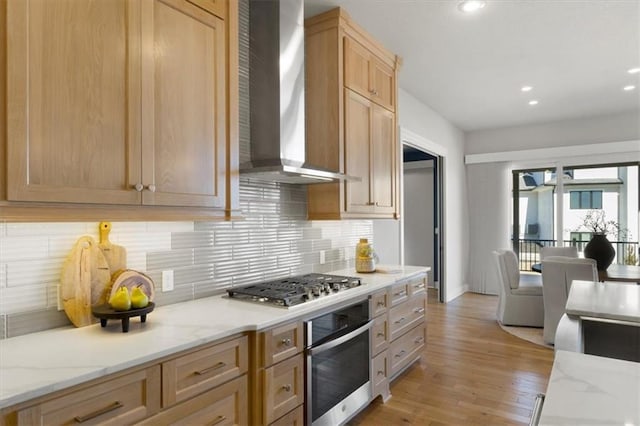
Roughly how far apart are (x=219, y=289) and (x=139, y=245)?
58 centimetres

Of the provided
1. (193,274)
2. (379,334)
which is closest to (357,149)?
(379,334)

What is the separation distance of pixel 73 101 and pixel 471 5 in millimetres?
2590

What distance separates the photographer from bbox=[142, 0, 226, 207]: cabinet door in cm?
155

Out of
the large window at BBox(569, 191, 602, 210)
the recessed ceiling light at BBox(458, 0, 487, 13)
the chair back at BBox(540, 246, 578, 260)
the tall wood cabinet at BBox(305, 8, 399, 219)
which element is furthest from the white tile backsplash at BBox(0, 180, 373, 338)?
the large window at BBox(569, 191, 602, 210)

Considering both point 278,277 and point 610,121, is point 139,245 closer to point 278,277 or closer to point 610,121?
point 278,277

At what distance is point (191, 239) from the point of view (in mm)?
2111

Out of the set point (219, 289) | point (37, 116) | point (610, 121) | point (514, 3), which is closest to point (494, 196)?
point (610, 121)

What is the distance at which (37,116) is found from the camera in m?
1.22

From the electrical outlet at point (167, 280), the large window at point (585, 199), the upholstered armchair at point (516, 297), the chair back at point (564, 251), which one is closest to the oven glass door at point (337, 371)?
the electrical outlet at point (167, 280)

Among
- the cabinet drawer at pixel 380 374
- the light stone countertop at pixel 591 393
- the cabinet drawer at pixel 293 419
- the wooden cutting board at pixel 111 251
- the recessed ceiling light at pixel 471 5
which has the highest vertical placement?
the recessed ceiling light at pixel 471 5

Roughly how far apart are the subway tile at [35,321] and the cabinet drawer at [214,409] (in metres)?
0.63

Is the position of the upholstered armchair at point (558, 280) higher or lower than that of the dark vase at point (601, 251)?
lower

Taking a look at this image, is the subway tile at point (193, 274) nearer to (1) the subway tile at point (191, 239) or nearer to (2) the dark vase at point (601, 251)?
(1) the subway tile at point (191, 239)

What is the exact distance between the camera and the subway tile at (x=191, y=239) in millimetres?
2035
